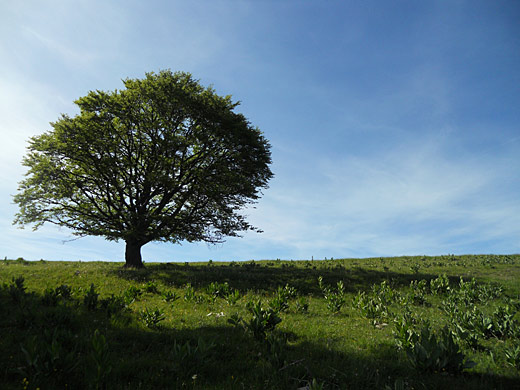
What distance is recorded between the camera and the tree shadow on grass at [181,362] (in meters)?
4.30

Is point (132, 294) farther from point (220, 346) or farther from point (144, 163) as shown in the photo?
point (144, 163)

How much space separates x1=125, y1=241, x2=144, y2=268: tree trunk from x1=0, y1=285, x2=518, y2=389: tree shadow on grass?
1577 centimetres

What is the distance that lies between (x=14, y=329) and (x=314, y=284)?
13869 mm

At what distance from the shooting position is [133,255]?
74.6 feet

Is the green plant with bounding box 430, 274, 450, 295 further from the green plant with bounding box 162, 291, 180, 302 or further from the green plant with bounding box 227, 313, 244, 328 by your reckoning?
the green plant with bounding box 162, 291, 180, 302

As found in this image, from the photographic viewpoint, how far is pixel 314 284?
54.2 feet

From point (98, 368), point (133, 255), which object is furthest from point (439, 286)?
point (133, 255)

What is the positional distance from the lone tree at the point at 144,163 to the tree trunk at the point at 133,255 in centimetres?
8

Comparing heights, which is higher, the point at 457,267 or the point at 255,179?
the point at 255,179

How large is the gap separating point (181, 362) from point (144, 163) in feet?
69.5

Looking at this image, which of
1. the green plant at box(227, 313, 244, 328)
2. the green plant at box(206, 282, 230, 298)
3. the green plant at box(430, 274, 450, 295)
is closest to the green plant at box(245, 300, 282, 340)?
the green plant at box(227, 313, 244, 328)

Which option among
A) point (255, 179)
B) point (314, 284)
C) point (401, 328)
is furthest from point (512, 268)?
point (401, 328)

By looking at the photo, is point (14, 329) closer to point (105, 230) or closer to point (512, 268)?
point (105, 230)

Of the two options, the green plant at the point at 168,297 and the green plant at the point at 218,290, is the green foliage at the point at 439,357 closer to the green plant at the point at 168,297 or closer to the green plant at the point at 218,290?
the green plant at the point at 218,290
